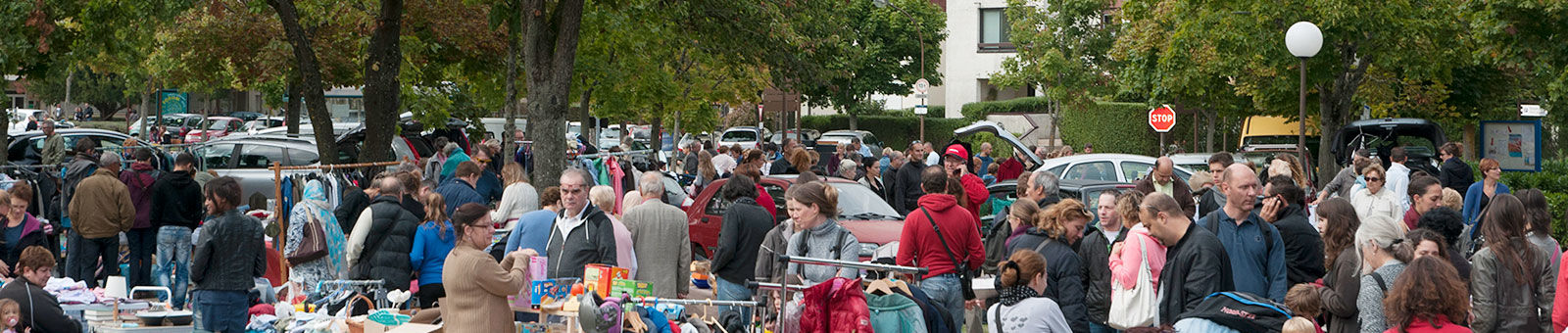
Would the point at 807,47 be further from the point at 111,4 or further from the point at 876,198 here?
the point at 111,4

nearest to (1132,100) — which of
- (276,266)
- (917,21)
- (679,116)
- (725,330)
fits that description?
(917,21)

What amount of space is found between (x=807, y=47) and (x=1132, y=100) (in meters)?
36.2

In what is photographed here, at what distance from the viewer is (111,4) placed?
16531 millimetres

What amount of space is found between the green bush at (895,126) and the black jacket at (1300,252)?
1967 inches

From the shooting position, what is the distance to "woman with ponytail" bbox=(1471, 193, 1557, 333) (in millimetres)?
7656

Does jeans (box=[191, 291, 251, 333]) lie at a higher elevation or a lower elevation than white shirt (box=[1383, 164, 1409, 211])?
lower

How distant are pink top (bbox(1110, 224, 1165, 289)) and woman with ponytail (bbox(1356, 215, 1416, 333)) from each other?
940 mm

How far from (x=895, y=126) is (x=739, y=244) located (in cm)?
5147

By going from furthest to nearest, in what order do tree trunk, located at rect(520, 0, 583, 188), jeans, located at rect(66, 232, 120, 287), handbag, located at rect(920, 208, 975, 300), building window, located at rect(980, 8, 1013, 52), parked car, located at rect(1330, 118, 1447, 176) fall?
building window, located at rect(980, 8, 1013, 52) → parked car, located at rect(1330, 118, 1447, 176) → tree trunk, located at rect(520, 0, 583, 188) → jeans, located at rect(66, 232, 120, 287) → handbag, located at rect(920, 208, 975, 300)

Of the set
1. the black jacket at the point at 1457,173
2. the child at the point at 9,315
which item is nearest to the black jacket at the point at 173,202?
the child at the point at 9,315

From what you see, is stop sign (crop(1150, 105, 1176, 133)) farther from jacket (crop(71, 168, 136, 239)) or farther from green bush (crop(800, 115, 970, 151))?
jacket (crop(71, 168, 136, 239))

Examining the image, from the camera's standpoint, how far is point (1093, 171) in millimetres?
20125

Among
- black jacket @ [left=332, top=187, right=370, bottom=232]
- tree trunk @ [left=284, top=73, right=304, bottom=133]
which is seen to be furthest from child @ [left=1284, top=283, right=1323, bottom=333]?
tree trunk @ [left=284, top=73, right=304, bottom=133]

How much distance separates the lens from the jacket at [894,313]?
715 cm
